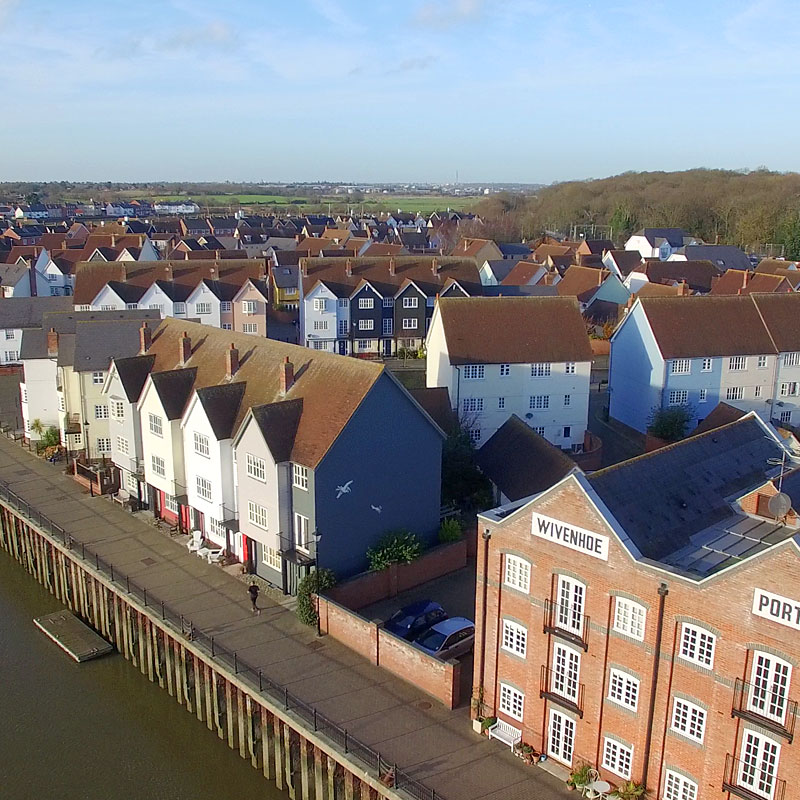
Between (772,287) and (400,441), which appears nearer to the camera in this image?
(400,441)

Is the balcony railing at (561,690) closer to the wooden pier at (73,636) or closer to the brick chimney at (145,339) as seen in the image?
the wooden pier at (73,636)

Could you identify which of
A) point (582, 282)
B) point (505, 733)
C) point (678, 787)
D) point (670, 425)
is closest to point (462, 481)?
point (670, 425)

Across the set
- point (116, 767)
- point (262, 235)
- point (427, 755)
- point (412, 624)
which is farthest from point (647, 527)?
point (262, 235)

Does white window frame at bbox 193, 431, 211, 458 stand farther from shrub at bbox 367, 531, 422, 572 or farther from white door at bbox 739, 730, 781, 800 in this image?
white door at bbox 739, 730, 781, 800

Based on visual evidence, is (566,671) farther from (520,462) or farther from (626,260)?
(626,260)

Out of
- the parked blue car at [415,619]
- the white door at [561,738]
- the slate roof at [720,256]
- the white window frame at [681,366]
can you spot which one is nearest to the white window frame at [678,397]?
the white window frame at [681,366]

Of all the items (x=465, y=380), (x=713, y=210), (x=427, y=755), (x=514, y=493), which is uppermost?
(x=713, y=210)

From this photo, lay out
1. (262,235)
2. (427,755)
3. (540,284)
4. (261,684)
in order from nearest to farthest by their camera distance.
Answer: (427,755), (261,684), (540,284), (262,235)

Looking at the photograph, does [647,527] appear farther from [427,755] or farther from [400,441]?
[400,441]
